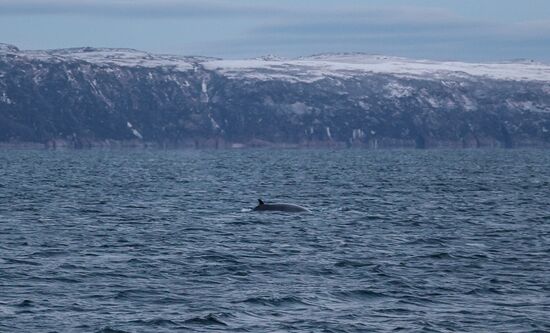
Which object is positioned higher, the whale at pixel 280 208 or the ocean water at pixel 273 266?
the ocean water at pixel 273 266

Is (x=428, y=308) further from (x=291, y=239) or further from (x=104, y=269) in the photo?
(x=291, y=239)

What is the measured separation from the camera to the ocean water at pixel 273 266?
30234mm

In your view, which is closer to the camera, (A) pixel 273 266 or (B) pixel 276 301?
(B) pixel 276 301

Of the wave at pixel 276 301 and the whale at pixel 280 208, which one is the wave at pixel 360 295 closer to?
the wave at pixel 276 301

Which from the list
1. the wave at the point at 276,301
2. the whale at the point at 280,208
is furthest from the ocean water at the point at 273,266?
the whale at the point at 280,208

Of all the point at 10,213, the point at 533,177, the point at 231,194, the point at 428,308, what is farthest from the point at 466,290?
the point at 533,177

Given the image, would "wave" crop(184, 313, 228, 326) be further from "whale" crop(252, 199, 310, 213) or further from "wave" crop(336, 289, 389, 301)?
"whale" crop(252, 199, 310, 213)

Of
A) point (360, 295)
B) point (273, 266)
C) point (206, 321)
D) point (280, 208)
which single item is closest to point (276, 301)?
point (360, 295)

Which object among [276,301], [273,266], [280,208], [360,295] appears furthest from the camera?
[280,208]

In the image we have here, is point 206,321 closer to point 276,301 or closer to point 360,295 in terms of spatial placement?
point 276,301

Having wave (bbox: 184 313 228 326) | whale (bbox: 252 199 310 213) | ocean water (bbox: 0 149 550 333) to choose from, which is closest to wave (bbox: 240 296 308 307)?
ocean water (bbox: 0 149 550 333)

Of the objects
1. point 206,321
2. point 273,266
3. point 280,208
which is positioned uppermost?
point 206,321

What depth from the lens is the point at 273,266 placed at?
3984 centimetres

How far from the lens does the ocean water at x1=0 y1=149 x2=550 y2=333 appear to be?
3023 centimetres
